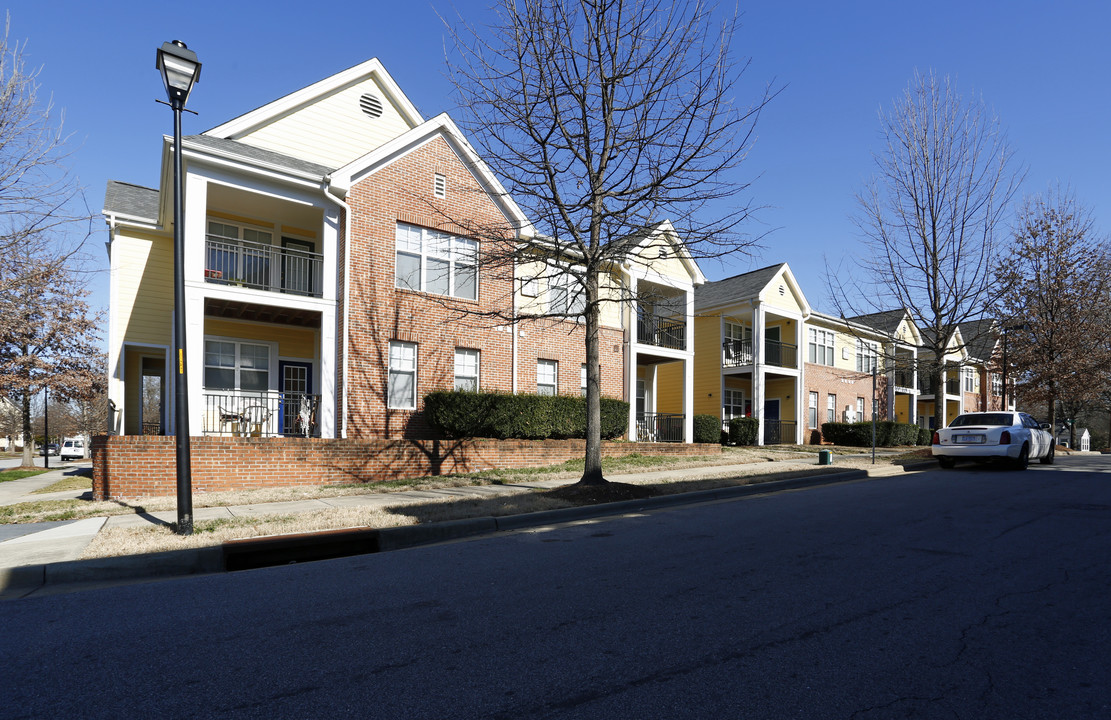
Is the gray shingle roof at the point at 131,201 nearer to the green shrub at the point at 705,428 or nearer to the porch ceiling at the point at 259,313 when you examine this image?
the porch ceiling at the point at 259,313

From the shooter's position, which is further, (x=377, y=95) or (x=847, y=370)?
(x=847, y=370)

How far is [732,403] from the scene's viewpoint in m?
31.5

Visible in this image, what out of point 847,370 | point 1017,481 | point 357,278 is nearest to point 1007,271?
point 847,370

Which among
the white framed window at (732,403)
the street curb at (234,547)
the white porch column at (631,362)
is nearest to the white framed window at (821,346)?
the white framed window at (732,403)

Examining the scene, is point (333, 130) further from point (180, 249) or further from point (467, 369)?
point (180, 249)

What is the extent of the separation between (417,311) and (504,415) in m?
3.38

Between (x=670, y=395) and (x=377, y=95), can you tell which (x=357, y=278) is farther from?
(x=670, y=395)

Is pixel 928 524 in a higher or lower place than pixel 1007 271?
lower

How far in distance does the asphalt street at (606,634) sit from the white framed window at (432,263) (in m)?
10.3

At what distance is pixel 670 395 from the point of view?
2833cm

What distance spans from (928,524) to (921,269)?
56.8 ft

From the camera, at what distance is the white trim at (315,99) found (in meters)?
16.8

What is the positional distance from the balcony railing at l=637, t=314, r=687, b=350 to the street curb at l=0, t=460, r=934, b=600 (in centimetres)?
1117

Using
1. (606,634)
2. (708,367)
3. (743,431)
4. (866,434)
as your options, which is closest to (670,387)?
(708,367)
